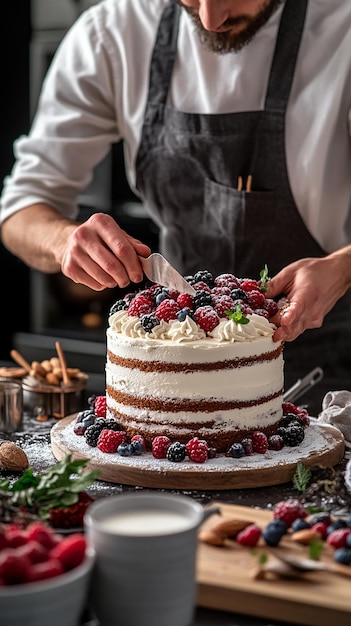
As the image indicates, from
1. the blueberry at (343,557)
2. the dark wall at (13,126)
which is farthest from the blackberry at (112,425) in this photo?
the dark wall at (13,126)

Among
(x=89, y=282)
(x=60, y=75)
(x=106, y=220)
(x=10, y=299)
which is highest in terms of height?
(x=60, y=75)

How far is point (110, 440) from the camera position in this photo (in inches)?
91.0

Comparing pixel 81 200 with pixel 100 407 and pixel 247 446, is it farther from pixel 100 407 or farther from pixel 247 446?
pixel 247 446

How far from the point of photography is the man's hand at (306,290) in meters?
2.42

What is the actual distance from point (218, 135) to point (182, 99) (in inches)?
7.3

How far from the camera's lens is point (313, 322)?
2.53 meters

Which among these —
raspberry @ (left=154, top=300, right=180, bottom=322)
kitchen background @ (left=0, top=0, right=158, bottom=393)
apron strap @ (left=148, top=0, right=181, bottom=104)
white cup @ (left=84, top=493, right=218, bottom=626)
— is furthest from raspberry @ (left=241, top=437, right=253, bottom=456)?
kitchen background @ (left=0, top=0, right=158, bottom=393)

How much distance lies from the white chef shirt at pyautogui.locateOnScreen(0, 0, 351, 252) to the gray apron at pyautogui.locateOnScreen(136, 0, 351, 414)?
1.6 inches

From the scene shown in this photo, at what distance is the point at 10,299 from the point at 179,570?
4.15 m

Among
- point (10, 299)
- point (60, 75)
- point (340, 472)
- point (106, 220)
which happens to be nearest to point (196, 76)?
point (60, 75)

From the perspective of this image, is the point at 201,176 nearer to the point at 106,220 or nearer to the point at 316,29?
the point at 316,29

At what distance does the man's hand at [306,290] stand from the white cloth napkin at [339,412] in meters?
0.21

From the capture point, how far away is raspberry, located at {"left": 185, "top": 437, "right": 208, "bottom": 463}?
7.37 feet

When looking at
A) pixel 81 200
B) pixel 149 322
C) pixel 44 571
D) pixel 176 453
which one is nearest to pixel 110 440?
pixel 176 453
